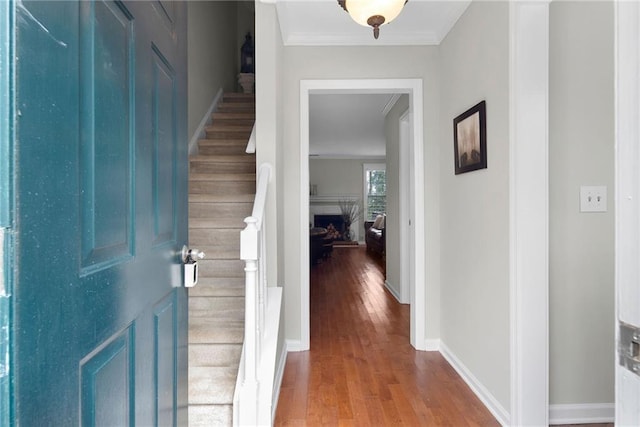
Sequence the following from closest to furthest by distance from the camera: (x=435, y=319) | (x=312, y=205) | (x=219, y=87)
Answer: (x=435, y=319), (x=219, y=87), (x=312, y=205)

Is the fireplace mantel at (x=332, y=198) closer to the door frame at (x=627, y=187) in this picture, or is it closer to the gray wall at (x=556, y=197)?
the gray wall at (x=556, y=197)

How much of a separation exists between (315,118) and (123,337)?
521cm

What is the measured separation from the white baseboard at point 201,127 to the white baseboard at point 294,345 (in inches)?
78.7

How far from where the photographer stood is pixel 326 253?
7.38 m

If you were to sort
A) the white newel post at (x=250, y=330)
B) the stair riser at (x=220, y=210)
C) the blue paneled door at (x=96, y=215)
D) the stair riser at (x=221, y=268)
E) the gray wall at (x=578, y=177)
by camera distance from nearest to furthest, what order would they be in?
1. the blue paneled door at (x=96, y=215)
2. the white newel post at (x=250, y=330)
3. the gray wall at (x=578, y=177)
4. the stair riser at (x=221, y=268)
5. the stair riser at (x=220, y=210)

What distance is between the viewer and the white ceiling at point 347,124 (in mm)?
4648

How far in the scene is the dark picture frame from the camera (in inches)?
78.7

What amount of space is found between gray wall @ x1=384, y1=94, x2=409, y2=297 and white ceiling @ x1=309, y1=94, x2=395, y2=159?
0.27 metres

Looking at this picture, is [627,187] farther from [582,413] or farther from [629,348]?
[582,413]

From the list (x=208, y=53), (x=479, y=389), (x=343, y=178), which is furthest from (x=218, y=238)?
(x=343, y=178)

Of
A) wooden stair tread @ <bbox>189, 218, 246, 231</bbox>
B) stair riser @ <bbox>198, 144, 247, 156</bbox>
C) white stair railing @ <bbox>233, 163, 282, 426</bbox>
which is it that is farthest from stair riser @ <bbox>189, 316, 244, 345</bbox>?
stair riser @ <bbox>198, 144, 247, 156</bbox>

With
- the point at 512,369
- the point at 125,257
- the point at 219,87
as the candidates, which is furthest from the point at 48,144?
the point at 219,87

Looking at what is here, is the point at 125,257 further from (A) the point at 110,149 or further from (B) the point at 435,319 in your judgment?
(B) the point at 435,319

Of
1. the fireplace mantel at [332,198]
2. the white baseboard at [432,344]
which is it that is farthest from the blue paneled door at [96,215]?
the fireplace mantel at [332,198]
